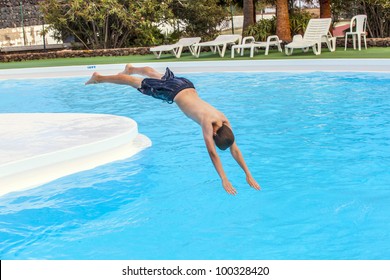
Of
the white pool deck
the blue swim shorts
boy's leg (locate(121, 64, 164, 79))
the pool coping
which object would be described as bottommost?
the white pool deck

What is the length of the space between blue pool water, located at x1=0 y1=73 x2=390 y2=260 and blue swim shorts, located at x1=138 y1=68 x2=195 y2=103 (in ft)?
4.32

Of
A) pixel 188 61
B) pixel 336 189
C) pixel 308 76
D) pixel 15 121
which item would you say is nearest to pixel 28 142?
pixel 15 121

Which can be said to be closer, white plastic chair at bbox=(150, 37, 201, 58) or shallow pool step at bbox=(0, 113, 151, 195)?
shallow pool step at bbox=(0, 113, 151, 195)

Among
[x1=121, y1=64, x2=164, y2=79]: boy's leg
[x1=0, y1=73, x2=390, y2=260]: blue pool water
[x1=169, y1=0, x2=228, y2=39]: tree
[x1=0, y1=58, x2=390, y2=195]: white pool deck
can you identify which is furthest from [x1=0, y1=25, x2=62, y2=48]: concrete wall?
[x1=121, y1=64, x2=164, y2=79]: boy's leg

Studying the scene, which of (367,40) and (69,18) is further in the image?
(69,18)

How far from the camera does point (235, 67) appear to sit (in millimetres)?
17203

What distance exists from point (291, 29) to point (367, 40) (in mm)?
3413

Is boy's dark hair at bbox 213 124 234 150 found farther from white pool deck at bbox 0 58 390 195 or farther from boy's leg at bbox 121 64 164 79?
white pool deck at bbox 0 58 390 195

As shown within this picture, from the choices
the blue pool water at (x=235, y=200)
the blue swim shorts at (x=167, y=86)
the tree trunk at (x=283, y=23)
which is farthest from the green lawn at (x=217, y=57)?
the blue swim shorts at (x=167, y=86)

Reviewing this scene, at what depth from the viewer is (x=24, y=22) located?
26031 millimetres

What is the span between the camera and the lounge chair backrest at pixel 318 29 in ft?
58.8

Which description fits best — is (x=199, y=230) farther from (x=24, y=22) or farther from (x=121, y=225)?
(x=24, y=22)

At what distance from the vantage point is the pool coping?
50.2 feet
